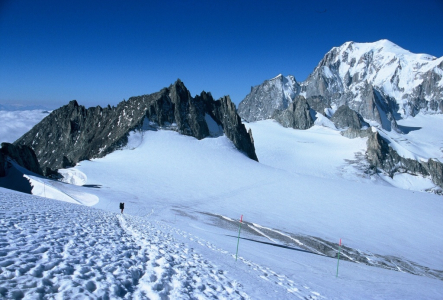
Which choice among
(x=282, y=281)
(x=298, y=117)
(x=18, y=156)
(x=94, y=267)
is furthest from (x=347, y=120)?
(x=94, y=267)

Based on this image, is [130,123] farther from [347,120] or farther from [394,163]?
[347,120]

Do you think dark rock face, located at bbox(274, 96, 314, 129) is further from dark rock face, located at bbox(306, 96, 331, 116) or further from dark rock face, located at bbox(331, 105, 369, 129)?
dark rock face, located at bbox(306, 96, 331, 116)

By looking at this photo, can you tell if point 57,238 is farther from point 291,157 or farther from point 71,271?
point 291,157

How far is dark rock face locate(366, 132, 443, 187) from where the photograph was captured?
90.9m

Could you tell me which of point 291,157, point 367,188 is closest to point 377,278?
point 367,188

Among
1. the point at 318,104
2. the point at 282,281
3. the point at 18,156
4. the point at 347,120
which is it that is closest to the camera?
the point at 282,281

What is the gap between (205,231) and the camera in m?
15.3

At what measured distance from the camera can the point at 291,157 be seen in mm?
93562

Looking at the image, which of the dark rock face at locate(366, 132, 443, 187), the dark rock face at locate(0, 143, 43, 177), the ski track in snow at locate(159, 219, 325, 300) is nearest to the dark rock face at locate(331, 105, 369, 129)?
the dark rock face at locate(366, 132, 443, 187)

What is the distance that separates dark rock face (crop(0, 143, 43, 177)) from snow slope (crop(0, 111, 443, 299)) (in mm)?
5505

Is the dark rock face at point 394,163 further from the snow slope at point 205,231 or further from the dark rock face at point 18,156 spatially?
the dark rock face at point 18,156

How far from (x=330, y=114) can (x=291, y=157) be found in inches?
4010

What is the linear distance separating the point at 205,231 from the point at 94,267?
32.7ft

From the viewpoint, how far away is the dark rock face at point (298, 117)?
140m
